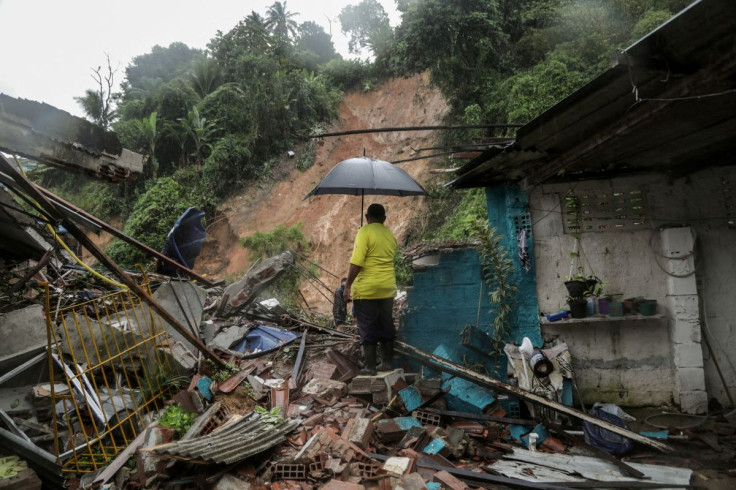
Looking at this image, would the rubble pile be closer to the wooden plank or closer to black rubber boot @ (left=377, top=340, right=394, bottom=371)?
the wooden plank

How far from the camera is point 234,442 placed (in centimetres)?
357

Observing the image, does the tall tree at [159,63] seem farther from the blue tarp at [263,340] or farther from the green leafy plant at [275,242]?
the blue tarp at [263,340]

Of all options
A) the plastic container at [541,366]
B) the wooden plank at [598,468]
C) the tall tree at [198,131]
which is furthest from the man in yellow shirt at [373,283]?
the tall tree at [198,131]

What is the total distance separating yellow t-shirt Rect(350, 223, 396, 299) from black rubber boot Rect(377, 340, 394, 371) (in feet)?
2.06

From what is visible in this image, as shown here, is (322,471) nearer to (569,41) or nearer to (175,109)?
(569,41)

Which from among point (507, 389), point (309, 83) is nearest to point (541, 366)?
point (507, 389)

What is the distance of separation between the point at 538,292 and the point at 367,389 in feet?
8.45

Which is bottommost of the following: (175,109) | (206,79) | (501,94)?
(501,94)

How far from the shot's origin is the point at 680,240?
5.23m

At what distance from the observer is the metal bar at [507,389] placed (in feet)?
13.3

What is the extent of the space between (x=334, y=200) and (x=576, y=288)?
16375 millimetres

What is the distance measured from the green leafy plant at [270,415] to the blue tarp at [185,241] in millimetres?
3742

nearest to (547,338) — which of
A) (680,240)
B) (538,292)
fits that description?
(538,292)

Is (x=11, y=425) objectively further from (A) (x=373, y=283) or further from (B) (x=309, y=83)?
(B) (x=309, y=83)
